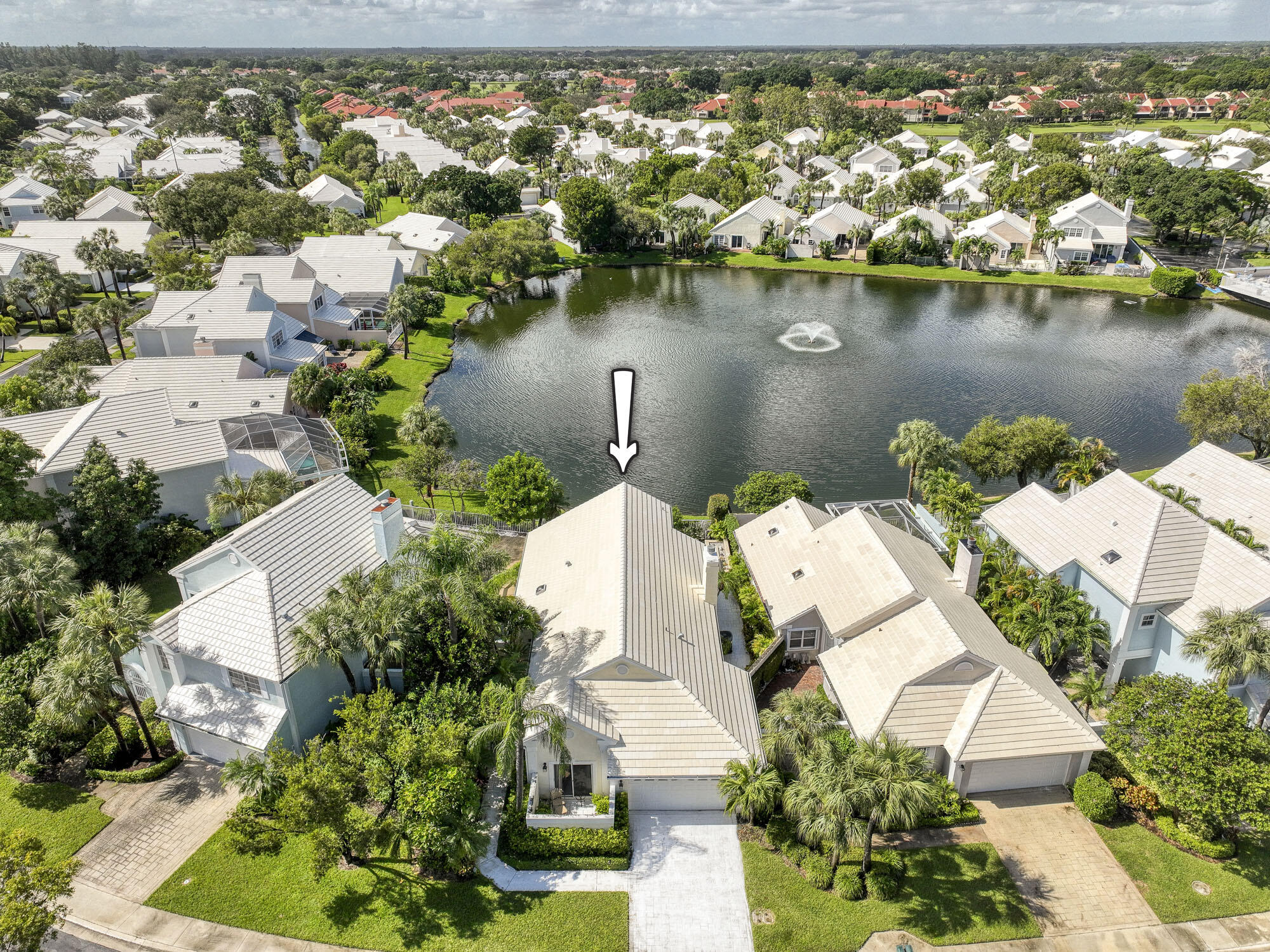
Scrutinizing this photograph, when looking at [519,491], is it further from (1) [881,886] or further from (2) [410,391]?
(2) [410,391]

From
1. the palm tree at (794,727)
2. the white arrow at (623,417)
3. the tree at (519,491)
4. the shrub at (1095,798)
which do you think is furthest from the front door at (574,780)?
the white arrow at (623,417)

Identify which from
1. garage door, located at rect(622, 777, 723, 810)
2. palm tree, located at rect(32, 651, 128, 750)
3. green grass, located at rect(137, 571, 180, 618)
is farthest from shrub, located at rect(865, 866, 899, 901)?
green grass, located at rect(137, 571, 180, 618)

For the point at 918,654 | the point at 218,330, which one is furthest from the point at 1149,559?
the point at 218,330

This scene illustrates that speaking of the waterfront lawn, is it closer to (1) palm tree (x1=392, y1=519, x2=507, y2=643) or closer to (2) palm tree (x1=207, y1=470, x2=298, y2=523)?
(2) palm tree (x1=207, y1=470, x2=298, y2=523)

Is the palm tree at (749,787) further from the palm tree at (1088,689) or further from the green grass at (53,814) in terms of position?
the green grass at (53,814)

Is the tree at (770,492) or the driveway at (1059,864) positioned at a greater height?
the tree at (770,492)

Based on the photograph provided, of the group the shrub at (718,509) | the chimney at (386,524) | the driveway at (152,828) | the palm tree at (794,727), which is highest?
the chimney at (386,524)
